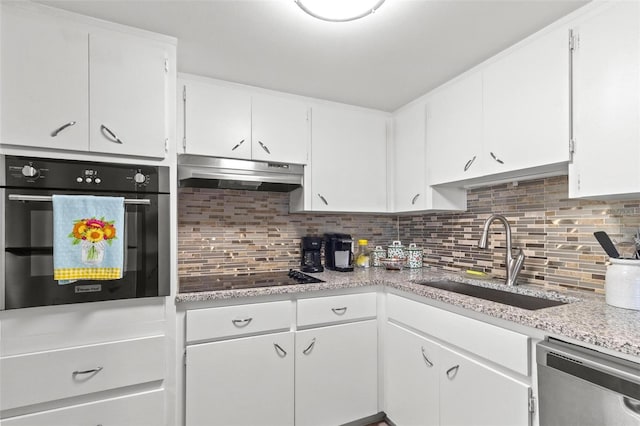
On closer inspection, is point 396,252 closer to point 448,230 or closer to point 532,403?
point 448,230

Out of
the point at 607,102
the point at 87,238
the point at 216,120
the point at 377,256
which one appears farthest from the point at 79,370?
the point at 607,102

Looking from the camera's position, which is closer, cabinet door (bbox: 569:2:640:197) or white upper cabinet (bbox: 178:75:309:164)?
cabinet door (bbox: 569:2:640:197)

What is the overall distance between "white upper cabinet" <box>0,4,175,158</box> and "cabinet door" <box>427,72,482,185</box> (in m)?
1.59

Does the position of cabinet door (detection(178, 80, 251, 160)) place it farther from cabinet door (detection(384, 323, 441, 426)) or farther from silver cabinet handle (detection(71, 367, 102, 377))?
cabinet door (detection(384, 323, 441, 426))

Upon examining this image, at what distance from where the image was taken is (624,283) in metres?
1.32

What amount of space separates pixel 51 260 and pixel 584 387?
2.00 m

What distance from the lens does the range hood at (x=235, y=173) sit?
1.98 m

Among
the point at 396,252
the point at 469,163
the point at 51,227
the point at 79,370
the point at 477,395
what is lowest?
the point at 477,395

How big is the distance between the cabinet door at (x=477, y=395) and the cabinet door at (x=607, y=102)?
2.78 feet

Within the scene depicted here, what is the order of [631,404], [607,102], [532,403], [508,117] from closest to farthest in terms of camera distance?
[631,404], [532,403], [607,102], [508,117]

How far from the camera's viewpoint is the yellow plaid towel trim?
1.37 metres

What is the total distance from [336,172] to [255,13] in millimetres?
1191

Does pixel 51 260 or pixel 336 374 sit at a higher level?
pixel 51 260

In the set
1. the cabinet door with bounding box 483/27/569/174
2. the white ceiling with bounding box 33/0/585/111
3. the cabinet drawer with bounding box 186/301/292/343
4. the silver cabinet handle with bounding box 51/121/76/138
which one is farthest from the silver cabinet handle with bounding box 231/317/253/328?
the cabinet door with bounding box 483/27/569/174
